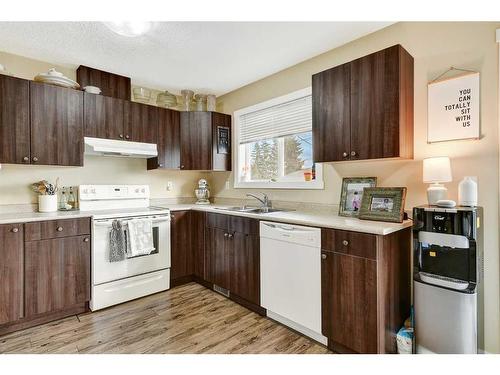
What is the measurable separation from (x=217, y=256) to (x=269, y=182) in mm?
1066

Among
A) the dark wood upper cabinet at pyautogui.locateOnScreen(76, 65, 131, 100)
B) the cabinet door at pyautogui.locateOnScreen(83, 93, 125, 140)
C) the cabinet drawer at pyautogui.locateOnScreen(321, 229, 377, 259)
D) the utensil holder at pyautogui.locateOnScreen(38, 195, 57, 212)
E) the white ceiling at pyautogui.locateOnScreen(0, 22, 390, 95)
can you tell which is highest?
the white ceiling at pyautogui.locateOnScreen(0, 22, 390, 95)

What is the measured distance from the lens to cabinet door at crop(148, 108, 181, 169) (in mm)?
3301

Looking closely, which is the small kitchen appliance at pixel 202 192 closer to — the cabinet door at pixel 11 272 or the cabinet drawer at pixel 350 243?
the cabinet door at pixel 11 272

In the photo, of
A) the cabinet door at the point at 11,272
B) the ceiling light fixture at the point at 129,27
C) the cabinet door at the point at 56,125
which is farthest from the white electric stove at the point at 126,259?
the ceiling light fixture at the point at 129,27

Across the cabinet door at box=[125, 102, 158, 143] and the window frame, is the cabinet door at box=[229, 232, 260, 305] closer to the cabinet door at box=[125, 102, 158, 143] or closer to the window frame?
the window frame

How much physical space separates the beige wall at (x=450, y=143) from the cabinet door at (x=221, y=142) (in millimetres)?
1493

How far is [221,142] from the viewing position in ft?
12.0

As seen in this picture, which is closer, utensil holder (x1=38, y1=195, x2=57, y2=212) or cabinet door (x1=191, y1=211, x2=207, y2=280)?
utensil holder (x1=38, y1=195, x2=57, y2=212)

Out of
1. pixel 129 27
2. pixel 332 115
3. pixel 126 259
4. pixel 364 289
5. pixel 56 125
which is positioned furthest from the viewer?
pixel 126 259

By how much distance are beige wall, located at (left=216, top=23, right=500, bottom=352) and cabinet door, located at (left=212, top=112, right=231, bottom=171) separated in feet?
4.90

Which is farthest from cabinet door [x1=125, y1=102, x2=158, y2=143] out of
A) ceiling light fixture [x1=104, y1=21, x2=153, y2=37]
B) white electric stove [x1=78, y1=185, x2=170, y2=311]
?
ceiling light fixture [x1=104, y1=21, x2=153, y2=37]

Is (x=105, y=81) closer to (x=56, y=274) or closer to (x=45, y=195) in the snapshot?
(x=45, y=195)

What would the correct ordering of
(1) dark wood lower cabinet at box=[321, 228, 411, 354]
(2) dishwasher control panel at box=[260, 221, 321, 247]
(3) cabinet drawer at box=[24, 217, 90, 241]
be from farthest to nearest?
(3) cabinet drawer at box=[24, 217, 90, 241]
(2) dishwasher control panel at box=[260, 221, 321, 247]
(1) dark wood lower cabinet at box=[321, 228, 411, 354]

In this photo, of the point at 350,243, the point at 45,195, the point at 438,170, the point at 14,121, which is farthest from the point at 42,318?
the point at 438,170
